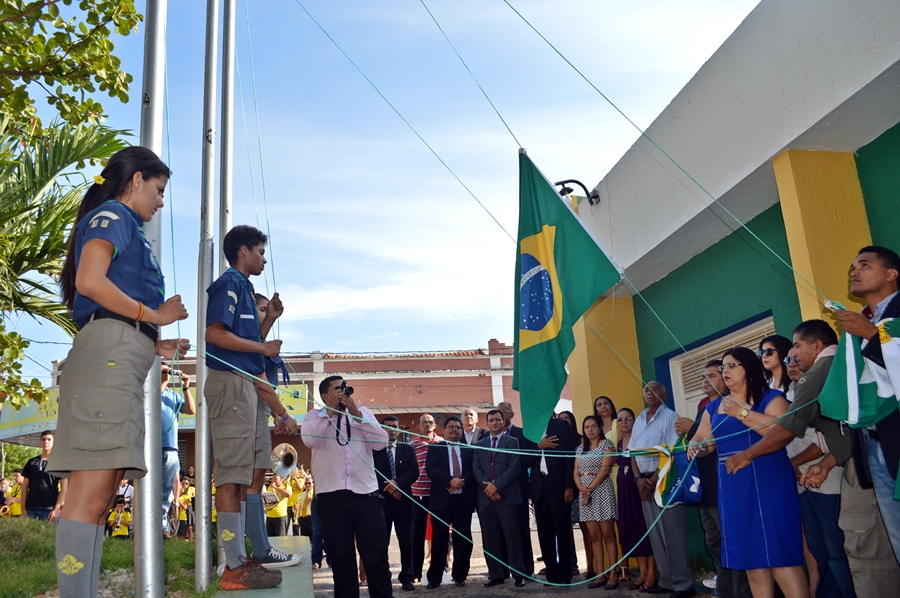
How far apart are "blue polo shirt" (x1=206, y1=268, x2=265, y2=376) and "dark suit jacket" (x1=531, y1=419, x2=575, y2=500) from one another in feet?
14.5

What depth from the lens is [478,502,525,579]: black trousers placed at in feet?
25.7

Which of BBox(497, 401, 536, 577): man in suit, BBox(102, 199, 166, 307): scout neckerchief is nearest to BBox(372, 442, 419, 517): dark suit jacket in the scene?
BBox(497, 401, 536, 577): man in suit

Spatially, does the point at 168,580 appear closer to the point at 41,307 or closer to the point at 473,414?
the point at 41,307

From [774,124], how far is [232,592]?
519 centimetres

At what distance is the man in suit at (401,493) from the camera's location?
321 inches

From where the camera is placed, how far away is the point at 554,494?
8.02 metres

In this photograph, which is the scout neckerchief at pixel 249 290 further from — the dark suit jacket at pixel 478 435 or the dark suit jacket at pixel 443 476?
the dark suit jacket at pixel 478 435

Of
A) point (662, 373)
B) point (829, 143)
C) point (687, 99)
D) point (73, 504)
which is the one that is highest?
point (687, 99)

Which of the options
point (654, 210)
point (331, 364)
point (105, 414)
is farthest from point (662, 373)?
point (331, 364)

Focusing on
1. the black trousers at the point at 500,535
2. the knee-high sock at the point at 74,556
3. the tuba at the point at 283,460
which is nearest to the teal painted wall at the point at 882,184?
the black trousers at the point at 500,535

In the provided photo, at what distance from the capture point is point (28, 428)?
69.0ft

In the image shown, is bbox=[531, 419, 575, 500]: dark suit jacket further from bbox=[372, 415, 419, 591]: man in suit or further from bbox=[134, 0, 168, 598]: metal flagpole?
bbox=[134, 0, 168, 598]: metal flagpole

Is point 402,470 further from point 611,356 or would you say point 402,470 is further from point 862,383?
point 862,383

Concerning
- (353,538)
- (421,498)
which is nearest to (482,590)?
(421,498)
